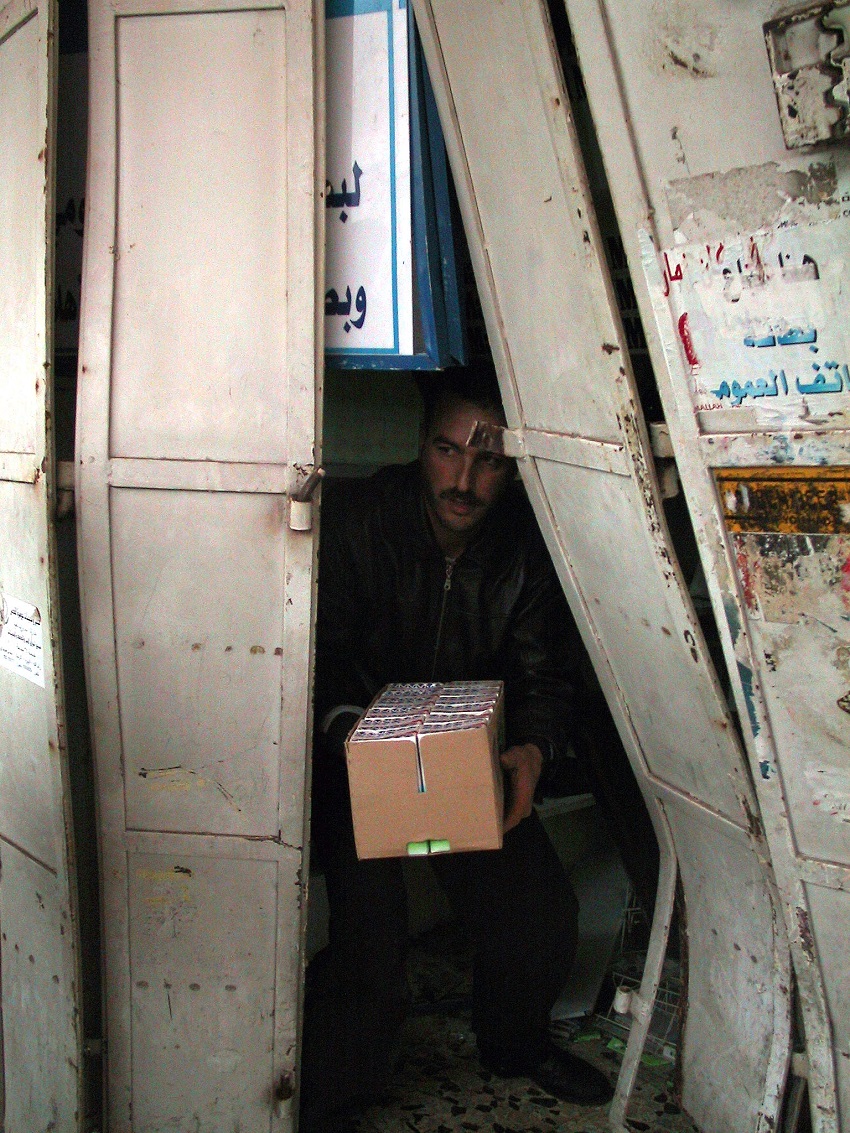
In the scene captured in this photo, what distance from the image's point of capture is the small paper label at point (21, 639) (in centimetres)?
193

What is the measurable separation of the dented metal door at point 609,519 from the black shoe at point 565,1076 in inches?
7.2

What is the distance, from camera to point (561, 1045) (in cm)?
250

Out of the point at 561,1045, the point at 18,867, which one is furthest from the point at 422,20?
the point at 561,1045

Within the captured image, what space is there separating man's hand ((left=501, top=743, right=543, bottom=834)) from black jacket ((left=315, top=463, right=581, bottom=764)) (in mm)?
276

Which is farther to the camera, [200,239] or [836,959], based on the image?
[200,239]

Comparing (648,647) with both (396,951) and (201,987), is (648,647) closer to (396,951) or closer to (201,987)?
(396,951)

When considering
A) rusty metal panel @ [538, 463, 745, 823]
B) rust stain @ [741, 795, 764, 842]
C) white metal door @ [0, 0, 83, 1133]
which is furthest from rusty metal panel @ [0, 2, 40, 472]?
rust stain @ [741, 795, 764, 842]

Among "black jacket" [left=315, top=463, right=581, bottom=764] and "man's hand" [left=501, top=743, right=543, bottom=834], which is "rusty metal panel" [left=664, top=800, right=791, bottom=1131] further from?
"black jacket" [left=315, top=463, right=581, bottom=764]

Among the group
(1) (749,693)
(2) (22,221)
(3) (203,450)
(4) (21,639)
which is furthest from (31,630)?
(1) (749,693)

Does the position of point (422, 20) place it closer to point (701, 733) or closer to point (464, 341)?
point (464, 341)

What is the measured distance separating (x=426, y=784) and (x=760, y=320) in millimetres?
910

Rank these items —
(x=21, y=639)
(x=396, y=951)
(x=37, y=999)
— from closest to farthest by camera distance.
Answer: (x=21, y=639)
(x=37, y=999)
(x=396, y=951)

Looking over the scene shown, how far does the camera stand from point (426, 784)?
177 cm

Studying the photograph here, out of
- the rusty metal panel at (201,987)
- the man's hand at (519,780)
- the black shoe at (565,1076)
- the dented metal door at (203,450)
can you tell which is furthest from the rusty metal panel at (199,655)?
the black shoe at (565,1076)
